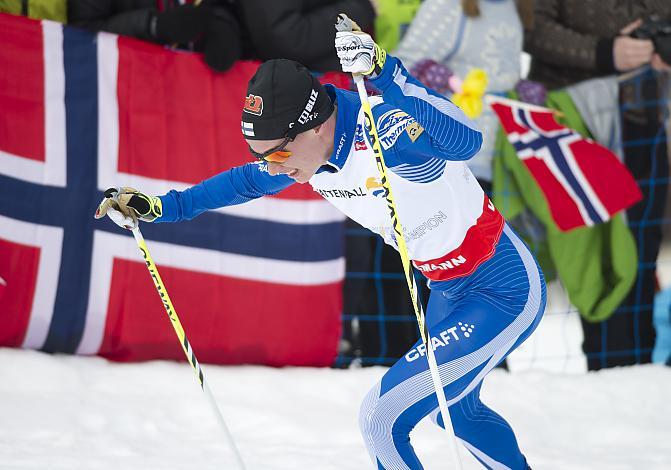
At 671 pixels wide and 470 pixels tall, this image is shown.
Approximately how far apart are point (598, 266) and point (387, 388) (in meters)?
2.57

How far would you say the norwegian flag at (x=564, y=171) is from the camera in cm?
495

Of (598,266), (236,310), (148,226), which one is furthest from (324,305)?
(598,266)

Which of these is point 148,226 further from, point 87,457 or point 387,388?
point 387,388

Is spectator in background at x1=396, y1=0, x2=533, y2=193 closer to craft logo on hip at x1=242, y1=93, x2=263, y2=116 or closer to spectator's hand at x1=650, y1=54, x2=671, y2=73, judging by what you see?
spectator's hand at x1=650, y1=54, x2=671, y2=73

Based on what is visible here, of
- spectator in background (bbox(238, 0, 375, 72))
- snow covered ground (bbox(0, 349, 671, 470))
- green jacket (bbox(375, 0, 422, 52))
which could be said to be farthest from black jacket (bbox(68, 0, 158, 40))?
snow covered ground (bbox(0, 349, 671, 470))

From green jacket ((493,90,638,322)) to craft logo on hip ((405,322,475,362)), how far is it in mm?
2194

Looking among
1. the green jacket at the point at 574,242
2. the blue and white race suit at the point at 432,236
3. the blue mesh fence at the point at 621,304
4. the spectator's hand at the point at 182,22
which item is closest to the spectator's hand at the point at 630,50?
the blue mesh fence at the point at 621,304

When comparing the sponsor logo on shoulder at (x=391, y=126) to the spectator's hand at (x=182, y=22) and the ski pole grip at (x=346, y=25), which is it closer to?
the ski pole grip at (x=346, y=25)

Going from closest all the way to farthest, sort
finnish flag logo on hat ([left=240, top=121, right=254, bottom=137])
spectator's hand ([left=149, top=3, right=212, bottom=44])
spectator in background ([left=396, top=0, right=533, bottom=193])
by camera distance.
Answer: finnish flag logo on hat ([left=240, top=121, right=254, bottom=137])
spectator's hand ([left=149, top=3, right=212, bottom=44])
spectator in background ([left=396, top=0, right=533, bottom=193])

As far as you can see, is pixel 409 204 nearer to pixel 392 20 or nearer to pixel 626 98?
pixel 392 20

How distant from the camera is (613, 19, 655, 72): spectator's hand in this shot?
4.98 m

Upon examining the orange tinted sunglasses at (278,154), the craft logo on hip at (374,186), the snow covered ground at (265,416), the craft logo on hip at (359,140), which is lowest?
the snow covered ground at (265,416)

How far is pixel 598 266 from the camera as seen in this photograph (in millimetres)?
5105

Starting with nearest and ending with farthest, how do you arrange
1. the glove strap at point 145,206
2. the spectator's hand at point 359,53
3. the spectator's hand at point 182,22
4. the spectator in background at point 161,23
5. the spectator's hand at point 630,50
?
the spectator's hand at point 359,53
the glove strap at point 145,206
the spectator's hand at point 182,22
the spectator in background at point 161,23
the spectator's hand at point 630,50
